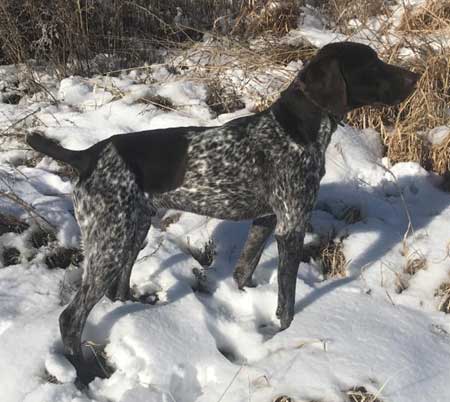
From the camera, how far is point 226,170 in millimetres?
3021

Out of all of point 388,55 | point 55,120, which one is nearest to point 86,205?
point 55,120

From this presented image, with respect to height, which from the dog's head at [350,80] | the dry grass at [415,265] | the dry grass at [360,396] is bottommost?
the dry grass at [415,265]

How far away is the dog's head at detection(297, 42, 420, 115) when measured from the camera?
2.82 meters

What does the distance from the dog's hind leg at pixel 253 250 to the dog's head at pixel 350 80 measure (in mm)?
877

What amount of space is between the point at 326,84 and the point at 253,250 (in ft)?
3.69

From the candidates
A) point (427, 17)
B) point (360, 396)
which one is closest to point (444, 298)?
point (360, 396)

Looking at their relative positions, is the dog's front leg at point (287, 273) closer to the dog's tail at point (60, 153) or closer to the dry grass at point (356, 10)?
the dog's tail at point (60, 153)

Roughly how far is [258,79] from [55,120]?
5.87 feet

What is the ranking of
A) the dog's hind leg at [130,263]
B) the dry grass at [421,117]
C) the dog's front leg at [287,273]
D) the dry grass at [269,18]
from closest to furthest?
the dog's hind leg at [130,263]
the dog's front leg at [287,273]
the dry grass at [421,117]
the dry grass at [269,18]

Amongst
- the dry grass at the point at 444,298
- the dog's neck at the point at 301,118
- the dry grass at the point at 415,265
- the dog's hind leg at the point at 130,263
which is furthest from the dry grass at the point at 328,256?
the dog's hind leg at the point at 130,263

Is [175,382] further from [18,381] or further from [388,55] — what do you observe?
[388,55]

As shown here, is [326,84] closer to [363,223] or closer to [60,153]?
[60,153]

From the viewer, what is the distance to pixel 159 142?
9.59 ft

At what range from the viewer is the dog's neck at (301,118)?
2.97m
